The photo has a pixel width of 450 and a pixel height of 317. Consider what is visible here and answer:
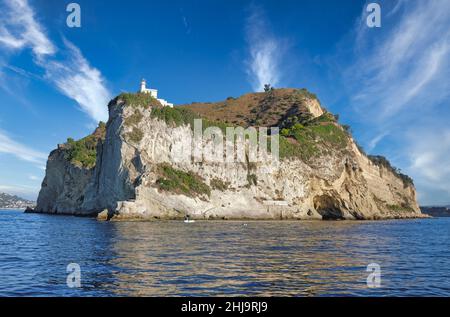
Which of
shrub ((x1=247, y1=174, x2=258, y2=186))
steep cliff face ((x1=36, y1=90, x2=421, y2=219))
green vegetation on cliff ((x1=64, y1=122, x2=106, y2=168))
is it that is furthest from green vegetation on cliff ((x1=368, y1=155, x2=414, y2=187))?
green vegetation on cliff ((x1=64, y1=122, x2=106, y2=168))

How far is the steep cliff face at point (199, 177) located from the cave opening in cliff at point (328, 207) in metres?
0.21

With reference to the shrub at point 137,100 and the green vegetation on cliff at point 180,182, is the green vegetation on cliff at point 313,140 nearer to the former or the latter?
the green vegetation on cliff at point 180,182

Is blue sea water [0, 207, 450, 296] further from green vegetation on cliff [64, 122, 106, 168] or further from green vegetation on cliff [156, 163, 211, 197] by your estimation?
green vegetation on cliff [64, 122, 106, 168]

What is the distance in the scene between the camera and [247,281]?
46.0ft

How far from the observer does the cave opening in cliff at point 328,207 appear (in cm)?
8230

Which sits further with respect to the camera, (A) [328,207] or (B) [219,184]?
(A) [328,207]

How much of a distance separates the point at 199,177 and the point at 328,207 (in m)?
31.0

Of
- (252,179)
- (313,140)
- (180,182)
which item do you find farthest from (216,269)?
(313,140)

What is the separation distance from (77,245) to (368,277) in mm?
18710

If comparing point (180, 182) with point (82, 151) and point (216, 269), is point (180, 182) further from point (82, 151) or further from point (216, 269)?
point (216, 269)

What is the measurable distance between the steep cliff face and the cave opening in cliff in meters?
0.21

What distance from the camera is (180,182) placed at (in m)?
65.5

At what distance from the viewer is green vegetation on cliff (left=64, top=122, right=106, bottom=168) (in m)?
89.8
